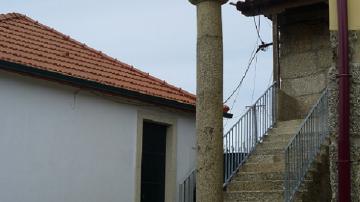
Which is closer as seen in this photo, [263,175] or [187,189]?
[263,175]

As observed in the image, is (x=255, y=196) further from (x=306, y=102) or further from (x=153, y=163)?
(x=306, y=102)

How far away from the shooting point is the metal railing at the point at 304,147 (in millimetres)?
8398

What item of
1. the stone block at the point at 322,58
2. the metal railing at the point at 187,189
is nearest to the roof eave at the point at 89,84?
the metal railing at the point at 187,189

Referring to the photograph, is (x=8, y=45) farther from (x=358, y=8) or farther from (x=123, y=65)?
(x=358, y=8)

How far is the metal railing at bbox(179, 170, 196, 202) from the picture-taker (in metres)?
10.7

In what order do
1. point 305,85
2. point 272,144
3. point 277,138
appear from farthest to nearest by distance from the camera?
point 305,85 < point 277,138 < point 272,144

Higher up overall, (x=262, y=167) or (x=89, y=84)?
(x=89, y=84)

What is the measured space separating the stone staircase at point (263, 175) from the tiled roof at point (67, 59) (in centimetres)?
167

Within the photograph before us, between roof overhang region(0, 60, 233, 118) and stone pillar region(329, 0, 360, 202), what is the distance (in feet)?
15.3

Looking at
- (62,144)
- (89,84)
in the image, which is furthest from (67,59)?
(62,144)

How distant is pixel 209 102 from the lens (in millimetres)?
6266

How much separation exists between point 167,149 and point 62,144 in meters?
2.42

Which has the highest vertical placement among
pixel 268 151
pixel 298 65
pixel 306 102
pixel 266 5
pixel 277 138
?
pixel 266 5

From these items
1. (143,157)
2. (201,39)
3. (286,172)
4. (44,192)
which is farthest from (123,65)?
(201,39)
